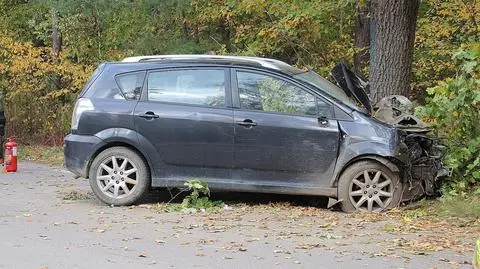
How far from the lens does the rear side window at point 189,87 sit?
29.6 feet

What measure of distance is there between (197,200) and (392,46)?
4.26 meters

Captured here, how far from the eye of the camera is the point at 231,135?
8.83 meters

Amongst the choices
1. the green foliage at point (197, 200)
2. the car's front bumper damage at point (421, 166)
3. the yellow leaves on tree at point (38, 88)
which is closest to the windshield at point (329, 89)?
the car's front bumper damage at point (421, 166)

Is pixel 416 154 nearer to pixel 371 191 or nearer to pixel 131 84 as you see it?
pixel 371 191

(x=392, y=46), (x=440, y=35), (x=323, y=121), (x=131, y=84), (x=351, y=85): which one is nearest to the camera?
(x=323, y=121)

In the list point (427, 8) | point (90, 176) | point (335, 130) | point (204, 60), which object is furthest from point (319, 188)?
point (427, 8)

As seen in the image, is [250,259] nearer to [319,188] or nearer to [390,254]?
[390,254]

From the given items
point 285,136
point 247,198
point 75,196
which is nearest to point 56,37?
point 75,196

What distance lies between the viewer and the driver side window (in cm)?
877

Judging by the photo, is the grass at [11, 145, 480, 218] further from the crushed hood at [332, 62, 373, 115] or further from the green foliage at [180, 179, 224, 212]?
the crushed hood at [332, 62, 373, 115]

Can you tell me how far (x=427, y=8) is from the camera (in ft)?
55.6

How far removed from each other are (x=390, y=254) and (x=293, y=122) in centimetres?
271

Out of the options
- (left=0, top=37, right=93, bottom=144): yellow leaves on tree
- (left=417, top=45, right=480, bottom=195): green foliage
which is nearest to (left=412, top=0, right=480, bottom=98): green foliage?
(left=417, top=45, right=480, bottom=195): green foliage

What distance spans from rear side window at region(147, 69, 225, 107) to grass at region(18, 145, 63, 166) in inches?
255
